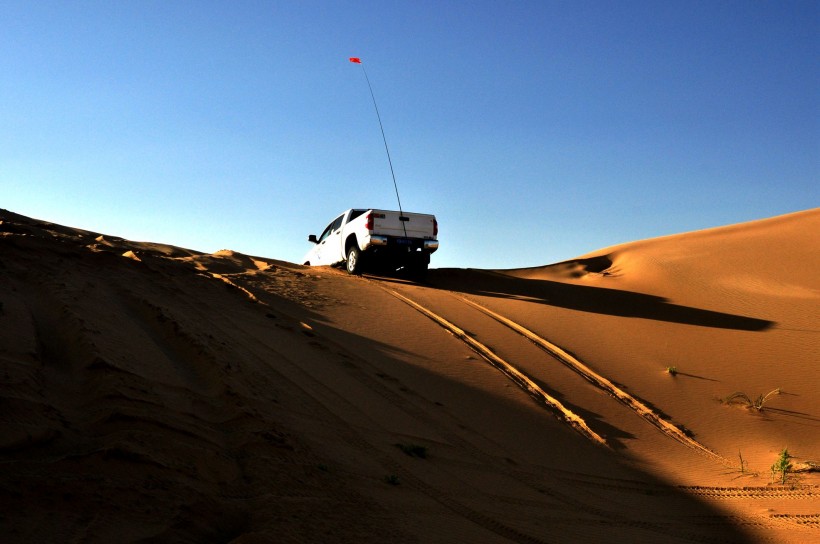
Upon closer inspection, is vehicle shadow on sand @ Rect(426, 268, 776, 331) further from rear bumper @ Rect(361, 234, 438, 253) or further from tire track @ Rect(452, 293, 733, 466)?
tire track @ Rect(452, 293, 733, 466)

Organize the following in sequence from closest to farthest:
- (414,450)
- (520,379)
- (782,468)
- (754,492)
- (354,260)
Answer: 1. (414,450)
2. (754,492)
3. (782,468)
4. (520,379)
5. (354,260)

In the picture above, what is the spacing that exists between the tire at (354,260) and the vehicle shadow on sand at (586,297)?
1753 millimetres

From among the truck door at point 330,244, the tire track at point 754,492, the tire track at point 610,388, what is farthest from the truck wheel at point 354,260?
the tire track at point 754,492

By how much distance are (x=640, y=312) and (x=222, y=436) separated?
10.9 meters

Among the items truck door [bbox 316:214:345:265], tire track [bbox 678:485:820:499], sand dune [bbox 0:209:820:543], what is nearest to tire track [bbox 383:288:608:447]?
sand dune [bbox 0:209:820:543]

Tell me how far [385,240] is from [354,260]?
118 centimetres

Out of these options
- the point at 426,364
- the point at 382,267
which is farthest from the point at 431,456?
the point at 382,267

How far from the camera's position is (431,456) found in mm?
6496

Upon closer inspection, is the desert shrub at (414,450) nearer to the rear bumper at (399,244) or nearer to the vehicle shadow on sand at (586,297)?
the vehicle shadow on sand at (586,297)

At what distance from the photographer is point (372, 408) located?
7.31 meters

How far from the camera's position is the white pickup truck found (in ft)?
49.1

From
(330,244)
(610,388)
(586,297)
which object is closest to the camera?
(610,388)

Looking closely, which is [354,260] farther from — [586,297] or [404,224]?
[586,297]

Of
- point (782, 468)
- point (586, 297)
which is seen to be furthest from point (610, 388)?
point (586, 297)
